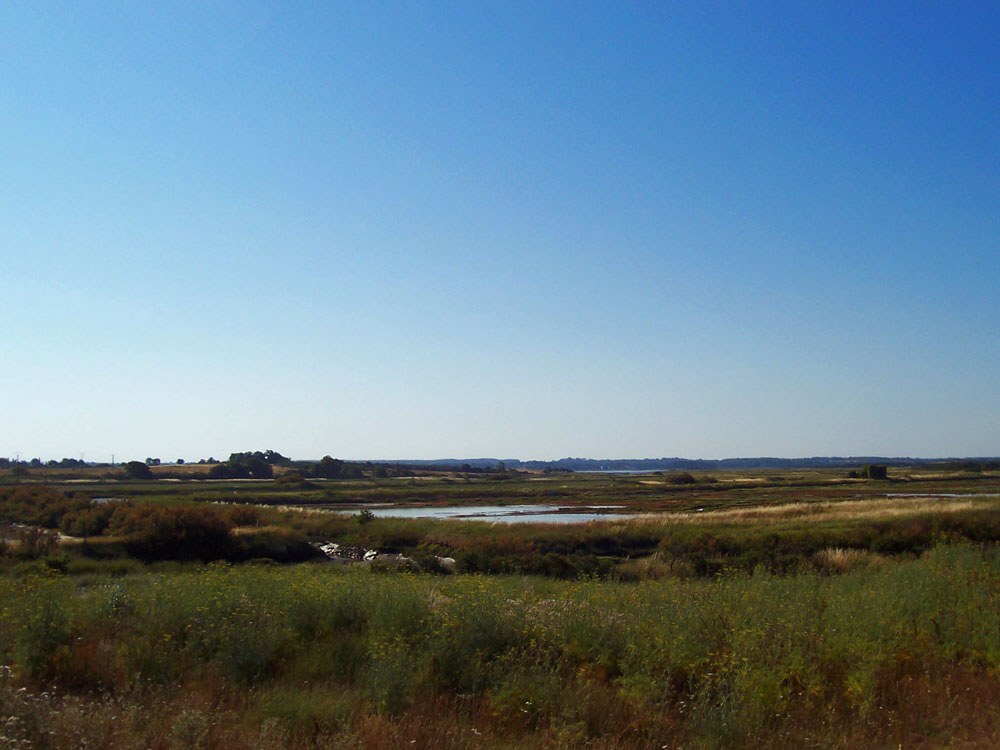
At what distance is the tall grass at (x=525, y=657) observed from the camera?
700 centimetres

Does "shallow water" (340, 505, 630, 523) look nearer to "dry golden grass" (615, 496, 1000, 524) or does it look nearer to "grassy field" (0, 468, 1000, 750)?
"dry golden grass" (615, 496, 1000, 524)

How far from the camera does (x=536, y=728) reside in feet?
22.5

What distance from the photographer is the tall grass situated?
23.0 ft

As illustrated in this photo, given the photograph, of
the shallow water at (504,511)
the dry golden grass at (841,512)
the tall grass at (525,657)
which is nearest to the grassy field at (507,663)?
the tall grass at (525,657)

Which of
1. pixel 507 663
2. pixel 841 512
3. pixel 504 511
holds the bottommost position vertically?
pixel 504 511

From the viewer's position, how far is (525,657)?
27.7ft

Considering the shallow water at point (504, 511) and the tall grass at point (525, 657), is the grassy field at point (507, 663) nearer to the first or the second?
the tall grass at point (525, 657)

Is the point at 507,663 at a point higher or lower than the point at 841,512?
higher

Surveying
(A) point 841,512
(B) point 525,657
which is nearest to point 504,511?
(A) point 841,512

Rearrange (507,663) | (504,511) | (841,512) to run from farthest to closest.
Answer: (504,511)
(841,512)
(507,663)

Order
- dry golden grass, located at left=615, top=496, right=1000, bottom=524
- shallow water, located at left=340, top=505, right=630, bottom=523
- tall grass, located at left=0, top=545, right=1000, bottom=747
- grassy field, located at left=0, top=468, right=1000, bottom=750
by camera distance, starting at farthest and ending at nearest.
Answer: shallow water, located at left=340, top=505, right=630, bottom=523 < dry golden grass, located at left=615, top=496, right=1000, bottom=524 < tall grass, located at left=0, top=545, right=1000, bottom=747 < grassy field, located at left=0, top=468, right=1000, bottom=750

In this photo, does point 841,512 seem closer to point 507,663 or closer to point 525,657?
point 525,657

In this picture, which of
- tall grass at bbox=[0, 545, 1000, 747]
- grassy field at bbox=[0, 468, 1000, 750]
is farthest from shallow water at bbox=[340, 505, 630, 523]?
tall grass at bbox=[0, 545, 1000, 747]

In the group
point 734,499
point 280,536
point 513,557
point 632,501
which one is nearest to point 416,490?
point 632,501
